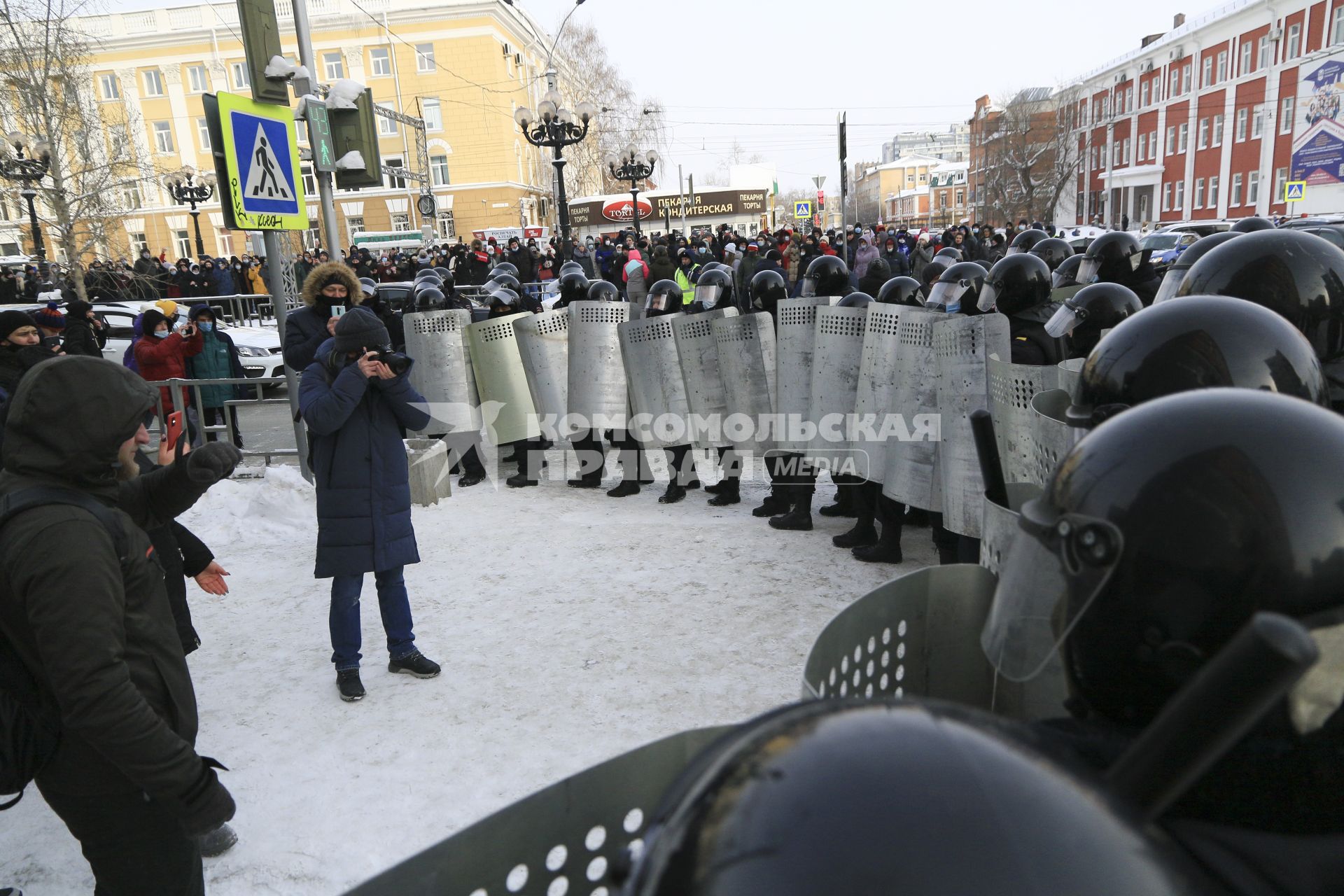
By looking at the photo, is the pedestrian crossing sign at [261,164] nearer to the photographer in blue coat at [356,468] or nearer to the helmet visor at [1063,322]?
the photographer in blue coat at [356,468]

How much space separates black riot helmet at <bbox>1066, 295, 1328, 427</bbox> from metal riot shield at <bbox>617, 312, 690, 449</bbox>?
4.84 meters

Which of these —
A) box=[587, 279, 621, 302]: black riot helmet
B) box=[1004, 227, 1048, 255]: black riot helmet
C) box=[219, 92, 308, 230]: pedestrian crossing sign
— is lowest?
box=[587, 279, 621, 302]: black riot helmet

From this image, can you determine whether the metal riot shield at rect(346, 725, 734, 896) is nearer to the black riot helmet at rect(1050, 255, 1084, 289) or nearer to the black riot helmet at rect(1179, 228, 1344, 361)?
the black riot helmet at rect(1179, 228, 1344, 361)

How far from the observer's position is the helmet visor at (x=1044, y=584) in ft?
3.67

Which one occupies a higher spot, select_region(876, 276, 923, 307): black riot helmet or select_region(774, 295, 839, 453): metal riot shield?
select_region(876, 276, 923, 307): black riot helmet

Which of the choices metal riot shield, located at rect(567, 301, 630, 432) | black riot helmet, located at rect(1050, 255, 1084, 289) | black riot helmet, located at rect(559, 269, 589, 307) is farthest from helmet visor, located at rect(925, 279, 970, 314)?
black riot helmet, located at rect(559, 269, 589, 307)

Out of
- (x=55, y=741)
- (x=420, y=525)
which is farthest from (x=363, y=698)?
(x=420, y=525)

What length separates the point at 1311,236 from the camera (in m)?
3.16

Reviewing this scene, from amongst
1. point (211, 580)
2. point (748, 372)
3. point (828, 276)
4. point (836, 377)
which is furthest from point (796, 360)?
point (211, 580)

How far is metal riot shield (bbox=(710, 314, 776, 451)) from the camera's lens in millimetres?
6328

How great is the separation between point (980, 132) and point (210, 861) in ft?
246

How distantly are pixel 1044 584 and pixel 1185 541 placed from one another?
22 centimetres

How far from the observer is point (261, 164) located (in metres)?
6.05

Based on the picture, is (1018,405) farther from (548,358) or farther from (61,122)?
(61,122)
